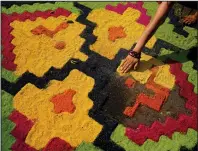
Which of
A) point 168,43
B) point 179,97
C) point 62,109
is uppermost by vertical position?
point 168,43

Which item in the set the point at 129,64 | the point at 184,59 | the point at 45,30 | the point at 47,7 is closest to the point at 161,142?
the point at 129,64

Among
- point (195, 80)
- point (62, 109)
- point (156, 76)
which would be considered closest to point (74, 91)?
point (62, 109)

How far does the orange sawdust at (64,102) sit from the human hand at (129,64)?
339 millimetres

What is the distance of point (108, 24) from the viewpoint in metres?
2.29

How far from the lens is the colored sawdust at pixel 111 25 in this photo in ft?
7.05

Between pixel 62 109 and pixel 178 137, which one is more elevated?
pixel 178 137

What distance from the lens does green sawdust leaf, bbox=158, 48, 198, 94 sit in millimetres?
2037

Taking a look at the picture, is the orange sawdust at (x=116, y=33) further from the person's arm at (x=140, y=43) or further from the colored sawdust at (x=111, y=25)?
the person's arm at (x=140, y=43)

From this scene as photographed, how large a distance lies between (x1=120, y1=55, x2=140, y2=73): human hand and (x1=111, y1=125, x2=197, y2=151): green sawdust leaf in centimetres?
38

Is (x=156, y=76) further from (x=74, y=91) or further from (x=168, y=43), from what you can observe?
(x=74, y=91)

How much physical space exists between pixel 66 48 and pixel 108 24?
0.36 meters

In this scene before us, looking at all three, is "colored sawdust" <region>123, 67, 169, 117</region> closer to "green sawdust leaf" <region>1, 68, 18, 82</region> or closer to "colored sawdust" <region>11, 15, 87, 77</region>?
"colored sawdust" <region>11, 15, 87, 77</region>

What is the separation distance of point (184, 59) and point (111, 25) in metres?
0.54

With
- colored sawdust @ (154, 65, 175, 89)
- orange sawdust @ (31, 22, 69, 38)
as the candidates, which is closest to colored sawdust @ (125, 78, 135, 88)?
colored sawdust @ (154, 65, 175, 89)
